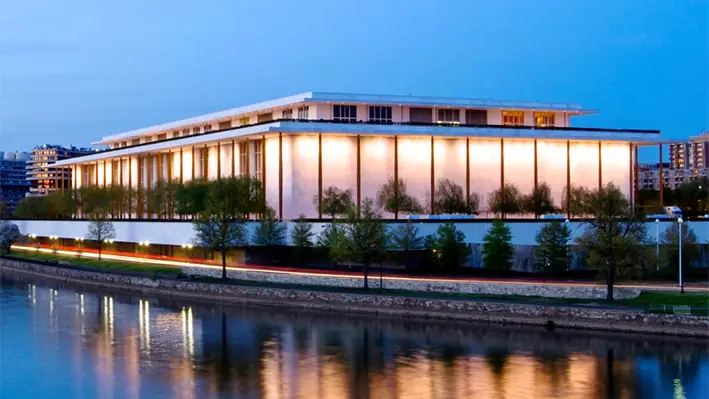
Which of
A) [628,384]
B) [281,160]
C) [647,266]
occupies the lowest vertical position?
[628,384]

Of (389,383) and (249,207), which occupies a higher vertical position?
(249,207)

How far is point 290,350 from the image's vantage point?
37.8 m

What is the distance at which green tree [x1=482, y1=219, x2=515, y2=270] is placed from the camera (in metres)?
52.4

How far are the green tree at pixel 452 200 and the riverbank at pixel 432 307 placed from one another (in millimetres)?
21492

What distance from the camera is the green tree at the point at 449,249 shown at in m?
54.6

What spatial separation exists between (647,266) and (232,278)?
78.2 feet

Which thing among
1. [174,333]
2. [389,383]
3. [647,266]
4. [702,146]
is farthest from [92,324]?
[702,146]

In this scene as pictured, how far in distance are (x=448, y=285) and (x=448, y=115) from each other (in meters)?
33.3

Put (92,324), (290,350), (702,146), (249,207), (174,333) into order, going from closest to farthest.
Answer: (290,350) → (174,333) → (92,324) → (249,207) → (702,146)

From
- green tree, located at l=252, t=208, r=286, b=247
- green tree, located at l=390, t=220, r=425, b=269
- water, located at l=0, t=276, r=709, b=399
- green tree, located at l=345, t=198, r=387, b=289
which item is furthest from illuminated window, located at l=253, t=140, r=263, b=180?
water, located at l=0, t=276, r=709, b=399

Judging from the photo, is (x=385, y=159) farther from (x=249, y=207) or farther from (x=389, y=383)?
(x=389, y=383)

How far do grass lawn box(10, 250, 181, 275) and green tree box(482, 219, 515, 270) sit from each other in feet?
63.4

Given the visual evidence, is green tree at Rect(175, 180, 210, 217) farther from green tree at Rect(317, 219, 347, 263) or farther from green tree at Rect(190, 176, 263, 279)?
green tree at Rect(317, 219, 347, 263)

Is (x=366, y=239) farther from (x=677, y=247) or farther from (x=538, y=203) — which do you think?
(x=538, y=203)
